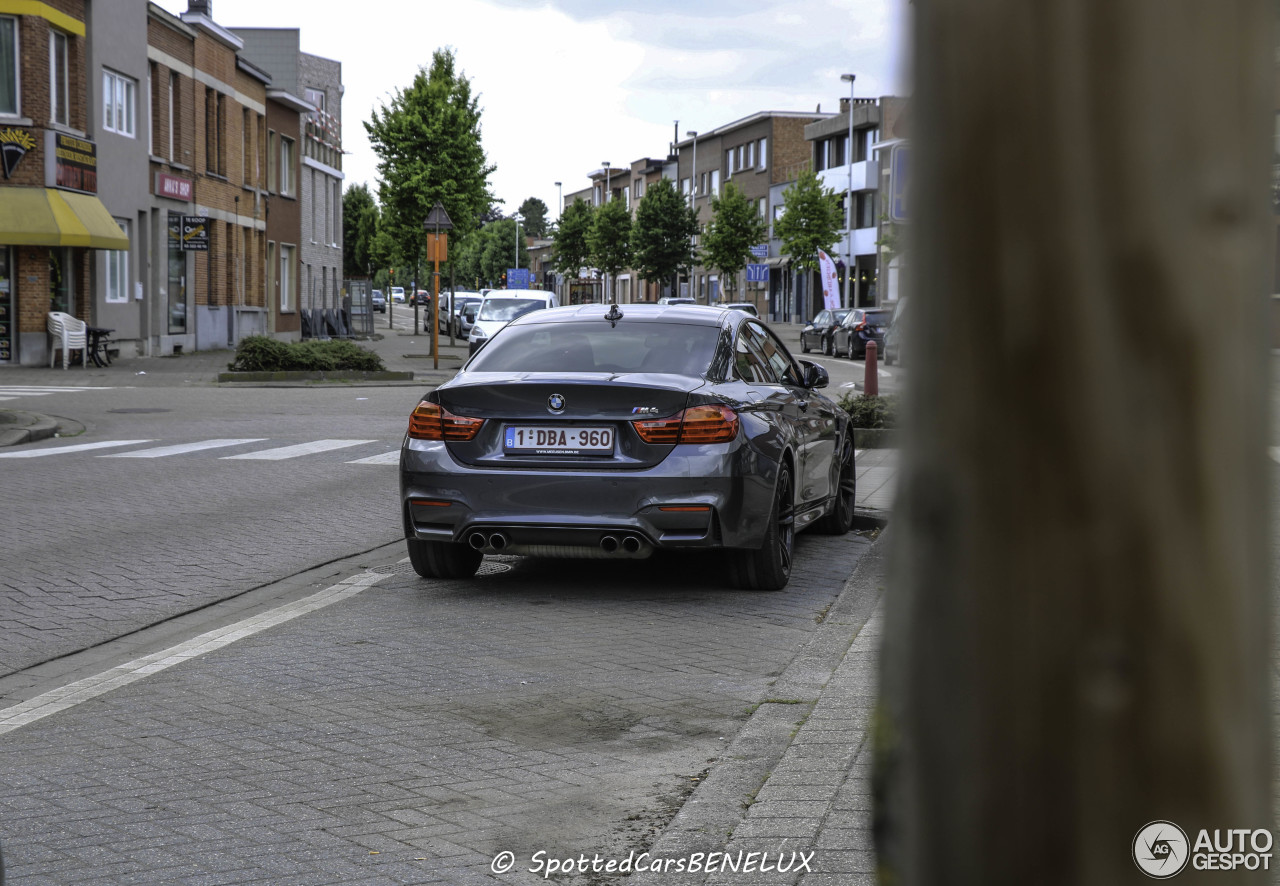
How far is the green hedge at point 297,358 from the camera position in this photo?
2645 centimetres

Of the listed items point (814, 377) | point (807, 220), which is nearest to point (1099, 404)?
point (814, 377)

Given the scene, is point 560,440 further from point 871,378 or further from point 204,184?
point 204,184

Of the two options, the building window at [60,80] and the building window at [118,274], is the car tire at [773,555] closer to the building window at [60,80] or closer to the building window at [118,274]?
the building window at [60,80]

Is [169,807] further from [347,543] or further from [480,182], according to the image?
[480,182]

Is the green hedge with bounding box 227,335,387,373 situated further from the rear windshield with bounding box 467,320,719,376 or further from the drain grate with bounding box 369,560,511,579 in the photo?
the rear windshield with bounding box 467,320,719,376

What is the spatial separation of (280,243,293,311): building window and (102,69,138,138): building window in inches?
594

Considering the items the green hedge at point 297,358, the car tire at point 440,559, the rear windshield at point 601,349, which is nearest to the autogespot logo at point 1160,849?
the rear windshield at point 601,349

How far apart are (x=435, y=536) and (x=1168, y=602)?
6228 millimetres

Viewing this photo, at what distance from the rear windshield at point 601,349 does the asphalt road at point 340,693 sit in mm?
1145

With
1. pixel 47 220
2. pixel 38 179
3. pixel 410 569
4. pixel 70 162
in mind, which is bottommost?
pixel 410 569

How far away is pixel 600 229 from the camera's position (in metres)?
91.8

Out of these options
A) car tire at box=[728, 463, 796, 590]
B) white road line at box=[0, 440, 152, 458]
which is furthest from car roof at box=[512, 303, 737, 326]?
white road line at box=[0, 440, 152, 458]

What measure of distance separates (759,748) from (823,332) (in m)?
40.0

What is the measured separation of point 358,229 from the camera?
90000 millimetres
